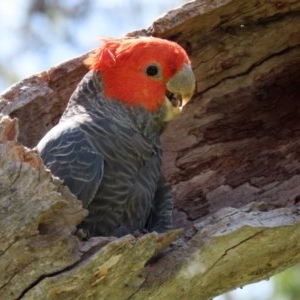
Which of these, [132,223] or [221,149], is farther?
[221,149]

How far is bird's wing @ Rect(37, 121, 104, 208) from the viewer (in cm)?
378

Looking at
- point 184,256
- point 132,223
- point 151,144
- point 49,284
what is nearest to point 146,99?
point 151,144

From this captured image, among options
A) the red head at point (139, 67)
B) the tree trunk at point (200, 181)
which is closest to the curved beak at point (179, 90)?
the red head at point (139, 67)

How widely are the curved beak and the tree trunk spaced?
0.40 m

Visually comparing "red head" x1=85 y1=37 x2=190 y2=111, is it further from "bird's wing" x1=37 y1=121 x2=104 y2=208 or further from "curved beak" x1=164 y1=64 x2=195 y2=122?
"bird's wing" x1=37 y1=121 x2=104 y2=208

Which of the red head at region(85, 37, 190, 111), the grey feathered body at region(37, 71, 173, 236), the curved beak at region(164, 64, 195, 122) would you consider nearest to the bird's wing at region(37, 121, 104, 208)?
the grey feathered body at region(37, 71, 173, 236)

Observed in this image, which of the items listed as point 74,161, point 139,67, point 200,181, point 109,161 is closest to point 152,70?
point 139,67

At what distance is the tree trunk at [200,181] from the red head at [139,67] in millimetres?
253

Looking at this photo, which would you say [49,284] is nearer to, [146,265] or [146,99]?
[146,265]

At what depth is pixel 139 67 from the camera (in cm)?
410

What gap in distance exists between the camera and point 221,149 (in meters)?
4.72

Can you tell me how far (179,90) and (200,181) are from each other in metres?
0.72

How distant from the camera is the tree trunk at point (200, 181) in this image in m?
3.25

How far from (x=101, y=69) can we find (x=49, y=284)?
1.29 meters
